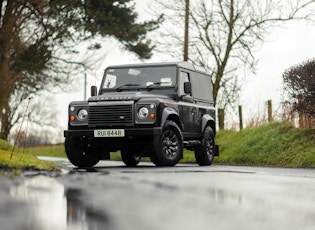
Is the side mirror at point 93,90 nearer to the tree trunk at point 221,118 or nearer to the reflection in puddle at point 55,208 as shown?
the reflection in puddle at point 55,208

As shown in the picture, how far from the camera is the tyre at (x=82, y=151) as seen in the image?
542 inches

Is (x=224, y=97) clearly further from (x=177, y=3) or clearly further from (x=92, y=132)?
(x=92, y=132)

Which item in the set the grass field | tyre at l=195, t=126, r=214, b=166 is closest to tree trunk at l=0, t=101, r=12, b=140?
the grass field

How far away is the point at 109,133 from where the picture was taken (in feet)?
43.4

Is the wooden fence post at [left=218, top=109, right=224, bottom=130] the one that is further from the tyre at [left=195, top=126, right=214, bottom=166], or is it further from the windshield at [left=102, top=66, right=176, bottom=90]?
the windshield at [left=102, top=66, right=176, bottom=90]

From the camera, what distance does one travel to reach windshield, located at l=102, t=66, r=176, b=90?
14297 mm

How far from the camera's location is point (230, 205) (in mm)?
5805

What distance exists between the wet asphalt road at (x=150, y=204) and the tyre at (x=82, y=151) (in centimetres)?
557

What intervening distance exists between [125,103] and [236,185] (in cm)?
→ 573

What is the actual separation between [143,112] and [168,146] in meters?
0.92

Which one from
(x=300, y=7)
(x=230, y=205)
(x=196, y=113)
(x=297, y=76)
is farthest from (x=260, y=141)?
(x=230, y=205)

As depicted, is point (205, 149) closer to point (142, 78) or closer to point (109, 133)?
point (142, 78)

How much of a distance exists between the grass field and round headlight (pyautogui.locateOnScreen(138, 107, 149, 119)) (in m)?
5.54

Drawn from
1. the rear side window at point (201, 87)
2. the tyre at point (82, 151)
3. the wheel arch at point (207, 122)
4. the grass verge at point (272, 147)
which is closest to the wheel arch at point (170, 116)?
the rear side window at point (201, 87)
